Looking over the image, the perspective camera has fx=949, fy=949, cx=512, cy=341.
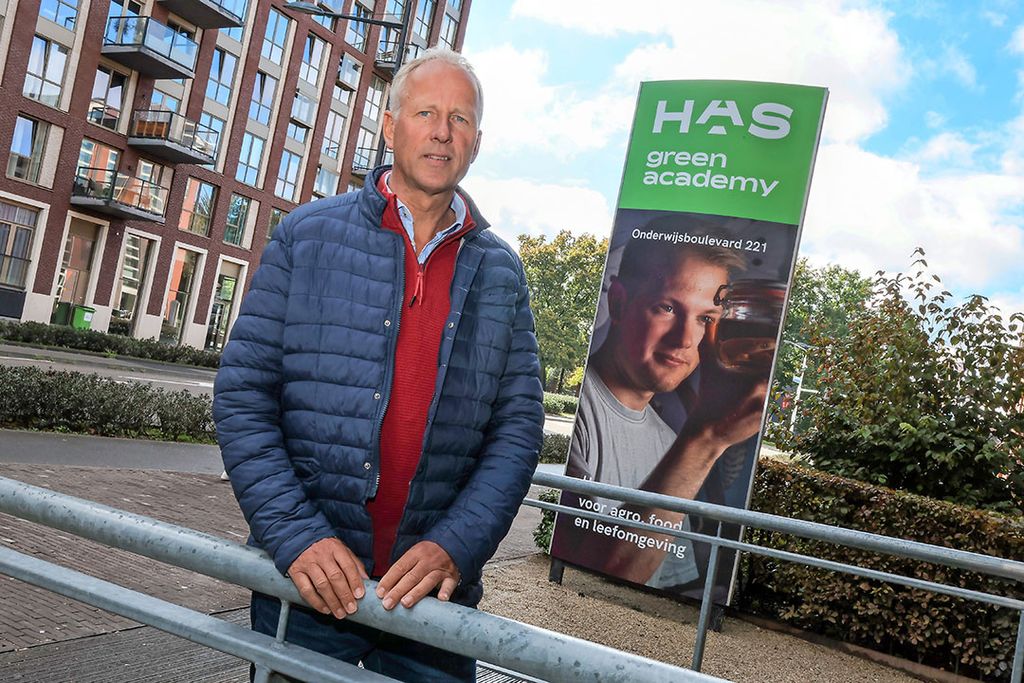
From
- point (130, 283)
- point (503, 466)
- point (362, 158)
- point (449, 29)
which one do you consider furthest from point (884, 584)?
point (449, 29)

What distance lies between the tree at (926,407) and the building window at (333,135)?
123 ft

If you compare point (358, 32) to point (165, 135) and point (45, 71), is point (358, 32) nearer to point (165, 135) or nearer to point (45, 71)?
point (165, 135)

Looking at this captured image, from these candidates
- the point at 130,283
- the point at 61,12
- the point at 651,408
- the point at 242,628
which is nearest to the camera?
the point at 242,628

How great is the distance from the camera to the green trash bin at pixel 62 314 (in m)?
31.4

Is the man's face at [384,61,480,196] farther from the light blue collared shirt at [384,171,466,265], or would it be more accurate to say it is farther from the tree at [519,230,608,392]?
the tree at [519,230,608,392]

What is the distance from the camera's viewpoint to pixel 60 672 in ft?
13.9

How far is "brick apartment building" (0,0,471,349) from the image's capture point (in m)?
29.9

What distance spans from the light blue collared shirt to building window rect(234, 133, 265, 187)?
3882 centimetres

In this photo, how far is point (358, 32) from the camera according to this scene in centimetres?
4500

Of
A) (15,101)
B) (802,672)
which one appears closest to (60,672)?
(802,672)

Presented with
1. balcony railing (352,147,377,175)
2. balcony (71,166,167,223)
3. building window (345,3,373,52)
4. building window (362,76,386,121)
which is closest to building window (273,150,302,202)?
balcony railing (352,147,377,175)

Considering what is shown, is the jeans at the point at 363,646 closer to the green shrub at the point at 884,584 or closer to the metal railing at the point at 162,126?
the green shrub at the point at 884,584

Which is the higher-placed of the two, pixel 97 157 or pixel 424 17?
pixel 424 17

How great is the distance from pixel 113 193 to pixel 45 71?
420 centimetres
